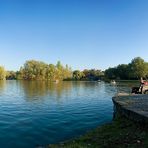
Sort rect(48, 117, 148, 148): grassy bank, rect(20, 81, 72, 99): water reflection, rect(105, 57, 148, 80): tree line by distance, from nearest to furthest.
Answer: rect(48, 117, 148, 148): grassy bank < rect(20, 81, 72, 99): water reflection < rect(105, 57, 148, 80): tree line

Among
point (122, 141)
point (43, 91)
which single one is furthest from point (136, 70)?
point (122, 141)

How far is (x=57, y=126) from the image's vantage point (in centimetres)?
2105

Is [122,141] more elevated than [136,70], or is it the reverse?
[136,70]

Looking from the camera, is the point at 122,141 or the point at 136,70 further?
the point at 136,70

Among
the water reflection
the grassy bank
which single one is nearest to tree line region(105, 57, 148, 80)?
the water reflection

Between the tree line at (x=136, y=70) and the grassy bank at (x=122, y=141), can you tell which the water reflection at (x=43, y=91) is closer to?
the grassy bank at (x=122, y=141)

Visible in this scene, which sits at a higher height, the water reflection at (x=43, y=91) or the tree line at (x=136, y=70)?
the tree line at (x=136, y=70)

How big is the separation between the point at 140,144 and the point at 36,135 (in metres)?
8.94

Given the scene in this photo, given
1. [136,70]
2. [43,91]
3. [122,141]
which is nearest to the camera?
[122,141]

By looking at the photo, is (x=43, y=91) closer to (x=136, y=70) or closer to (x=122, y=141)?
(x=122, y=141)

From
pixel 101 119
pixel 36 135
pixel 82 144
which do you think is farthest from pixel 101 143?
pixel 101 119

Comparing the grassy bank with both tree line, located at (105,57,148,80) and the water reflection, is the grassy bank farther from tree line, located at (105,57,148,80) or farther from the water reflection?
tree line, located at (105,57,148,80)

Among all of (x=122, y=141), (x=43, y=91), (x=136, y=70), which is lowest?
(x=122, y=141)

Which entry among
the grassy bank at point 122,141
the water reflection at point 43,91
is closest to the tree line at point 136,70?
the water reflection at point 43,91
